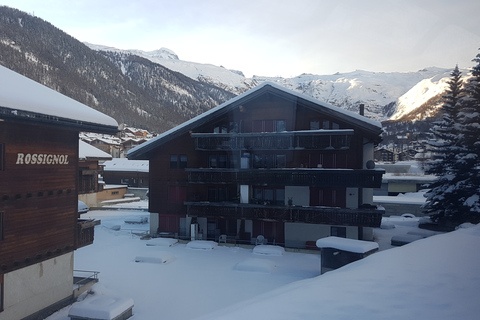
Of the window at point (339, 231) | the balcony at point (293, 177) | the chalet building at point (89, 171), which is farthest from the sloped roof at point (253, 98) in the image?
the chalet building at point (89, 171)

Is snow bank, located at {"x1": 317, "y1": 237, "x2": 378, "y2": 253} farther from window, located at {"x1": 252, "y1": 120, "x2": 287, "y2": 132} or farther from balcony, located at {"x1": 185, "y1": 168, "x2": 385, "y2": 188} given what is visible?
window, located at {"x1": 252, "y1": 120, "x2": 287, "y2": 132}

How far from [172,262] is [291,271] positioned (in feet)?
25.7

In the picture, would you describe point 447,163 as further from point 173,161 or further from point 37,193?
point 37,193

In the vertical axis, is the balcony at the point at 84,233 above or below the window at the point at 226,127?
below

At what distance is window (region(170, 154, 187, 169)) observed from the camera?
2903 centimetres

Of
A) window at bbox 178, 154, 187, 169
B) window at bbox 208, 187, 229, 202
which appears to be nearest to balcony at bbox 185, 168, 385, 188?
A: window at bbox 178, 154, 187, 169

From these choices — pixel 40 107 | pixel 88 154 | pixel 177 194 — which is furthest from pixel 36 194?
pixel 88 154

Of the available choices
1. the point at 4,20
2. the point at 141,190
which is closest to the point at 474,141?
the point at 141,190

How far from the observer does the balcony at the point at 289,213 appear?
23.9 metres

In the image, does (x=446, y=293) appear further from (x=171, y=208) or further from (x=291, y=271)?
(x=171, y=208)

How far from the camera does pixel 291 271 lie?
2052 cm

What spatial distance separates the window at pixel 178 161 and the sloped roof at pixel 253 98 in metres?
1.62

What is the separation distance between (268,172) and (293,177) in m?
1.95

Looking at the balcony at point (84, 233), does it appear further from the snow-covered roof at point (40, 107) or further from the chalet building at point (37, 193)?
the snow-covered roof at point (40, 107)
